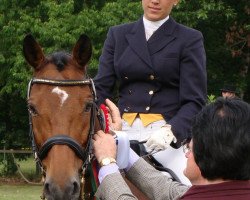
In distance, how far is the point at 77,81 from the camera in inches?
197

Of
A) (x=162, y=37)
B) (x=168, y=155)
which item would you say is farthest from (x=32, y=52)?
(x=168, y=155)

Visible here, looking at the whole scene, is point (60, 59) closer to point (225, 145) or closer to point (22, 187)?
point (225, 145)

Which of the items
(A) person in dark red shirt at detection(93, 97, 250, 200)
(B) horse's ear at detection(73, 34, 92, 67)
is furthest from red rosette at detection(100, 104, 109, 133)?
(A) person in dark red shirt at detection(93, 97, 250, 200)

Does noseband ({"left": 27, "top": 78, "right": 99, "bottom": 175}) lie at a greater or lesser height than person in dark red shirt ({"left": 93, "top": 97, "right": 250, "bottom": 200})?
lesser

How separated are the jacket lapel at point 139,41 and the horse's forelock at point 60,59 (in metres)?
0.87

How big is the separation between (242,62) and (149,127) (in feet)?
73.3

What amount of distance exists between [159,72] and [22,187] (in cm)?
2089

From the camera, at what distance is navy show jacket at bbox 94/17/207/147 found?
5.75 meters

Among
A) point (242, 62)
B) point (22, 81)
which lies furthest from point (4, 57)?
point (242, 62)

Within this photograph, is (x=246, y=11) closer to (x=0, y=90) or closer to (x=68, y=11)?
(x=68, y=11)

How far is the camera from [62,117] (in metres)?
4.76

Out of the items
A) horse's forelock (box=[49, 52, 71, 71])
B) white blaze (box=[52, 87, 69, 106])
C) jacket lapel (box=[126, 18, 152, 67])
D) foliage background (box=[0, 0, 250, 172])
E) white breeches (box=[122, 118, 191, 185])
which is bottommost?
foliage background (box=[0, 0, 250, 172])

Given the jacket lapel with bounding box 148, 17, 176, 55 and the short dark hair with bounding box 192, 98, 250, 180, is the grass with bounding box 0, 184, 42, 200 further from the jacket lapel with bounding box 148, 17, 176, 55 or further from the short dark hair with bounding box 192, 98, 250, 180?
the short dark hair with bounding box 192, 98, 250, 180

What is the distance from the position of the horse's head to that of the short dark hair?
1606 millimetres
